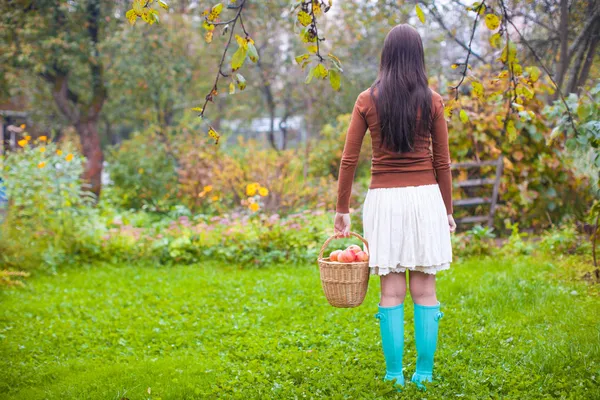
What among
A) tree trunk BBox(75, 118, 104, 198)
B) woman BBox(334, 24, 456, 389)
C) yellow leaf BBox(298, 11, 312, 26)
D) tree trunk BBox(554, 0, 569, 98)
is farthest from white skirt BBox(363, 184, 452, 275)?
tree trunk BBox(75, 118, 104, 198)

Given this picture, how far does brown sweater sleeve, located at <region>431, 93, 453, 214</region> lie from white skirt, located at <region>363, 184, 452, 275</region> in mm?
74

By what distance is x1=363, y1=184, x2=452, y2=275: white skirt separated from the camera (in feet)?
8.88

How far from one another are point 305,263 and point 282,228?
0.59 metres

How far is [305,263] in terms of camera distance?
616cm

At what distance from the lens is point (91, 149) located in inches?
425

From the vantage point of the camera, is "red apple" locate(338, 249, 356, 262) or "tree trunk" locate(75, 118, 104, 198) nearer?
"red apple" locate(338, 249, 356, 262)

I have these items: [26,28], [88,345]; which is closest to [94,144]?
[26,28]

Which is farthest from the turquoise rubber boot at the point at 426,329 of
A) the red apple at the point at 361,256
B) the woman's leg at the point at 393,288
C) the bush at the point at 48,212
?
the bush at the point at 48,212

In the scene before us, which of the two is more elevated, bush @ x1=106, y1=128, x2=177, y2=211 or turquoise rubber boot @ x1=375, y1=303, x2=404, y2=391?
bush @ x1=106, y1=128, x2=177, y2=211

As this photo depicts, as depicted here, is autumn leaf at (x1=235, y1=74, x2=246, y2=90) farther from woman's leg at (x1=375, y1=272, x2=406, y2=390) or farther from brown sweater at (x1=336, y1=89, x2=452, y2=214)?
woman's leg at (x1=375, y1=272, x2=406, y2=390)

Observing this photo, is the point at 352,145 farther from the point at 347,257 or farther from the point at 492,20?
the point at 492,20

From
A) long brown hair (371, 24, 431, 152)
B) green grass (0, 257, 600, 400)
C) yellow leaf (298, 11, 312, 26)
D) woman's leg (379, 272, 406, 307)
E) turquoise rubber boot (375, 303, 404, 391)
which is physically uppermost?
yellow leaf (298, 11, 312, 26)

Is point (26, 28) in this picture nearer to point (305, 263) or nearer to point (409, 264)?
point (305, 263)

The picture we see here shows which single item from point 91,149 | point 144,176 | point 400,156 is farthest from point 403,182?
point 91,149
